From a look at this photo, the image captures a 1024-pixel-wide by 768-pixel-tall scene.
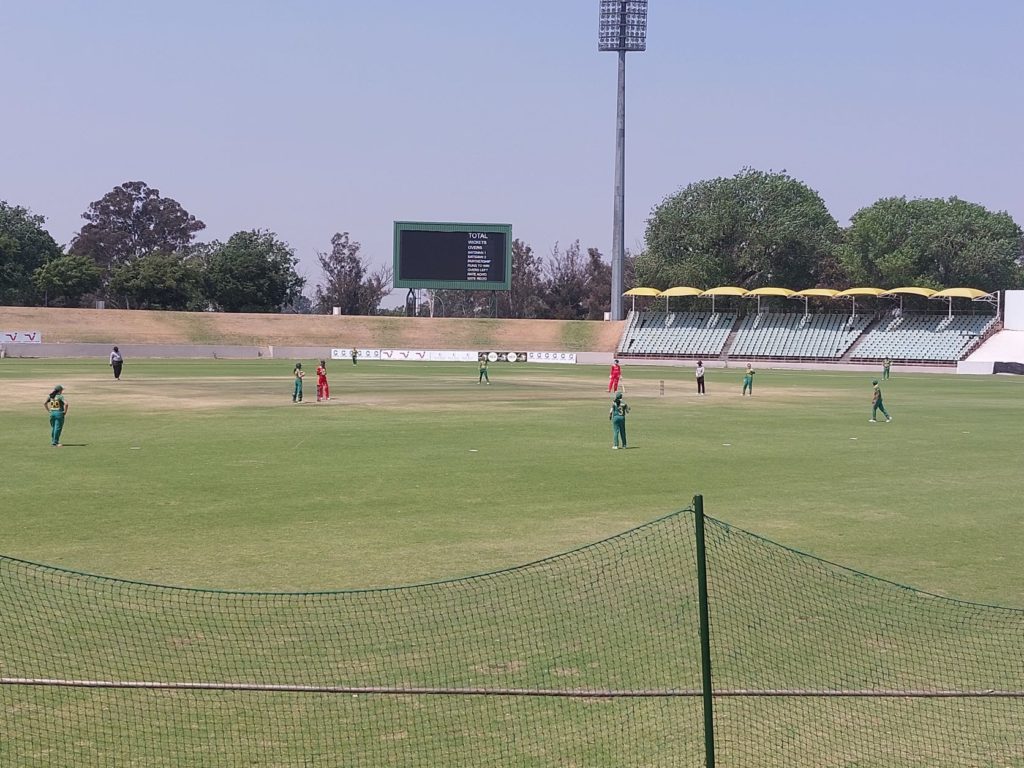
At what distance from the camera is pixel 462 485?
70.2ft

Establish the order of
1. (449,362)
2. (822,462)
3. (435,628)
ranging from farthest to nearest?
(449,362), (822,462), (435,628)

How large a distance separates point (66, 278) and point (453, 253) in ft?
141

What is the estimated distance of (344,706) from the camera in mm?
9203

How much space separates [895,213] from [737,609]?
10487 cm

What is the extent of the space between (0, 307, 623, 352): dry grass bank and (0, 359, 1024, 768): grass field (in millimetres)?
67740

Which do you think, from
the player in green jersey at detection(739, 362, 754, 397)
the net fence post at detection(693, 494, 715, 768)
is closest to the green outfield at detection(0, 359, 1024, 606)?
the player in green jersey at detection(739, 362, 754, 397)

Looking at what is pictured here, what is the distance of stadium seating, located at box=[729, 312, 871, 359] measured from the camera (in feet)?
314

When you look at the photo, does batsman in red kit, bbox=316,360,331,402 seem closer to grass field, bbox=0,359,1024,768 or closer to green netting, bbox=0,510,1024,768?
grass field, bbox=0,359,1024,768

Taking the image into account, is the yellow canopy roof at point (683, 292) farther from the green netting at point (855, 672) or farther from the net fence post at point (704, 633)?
the net fence post at point (704, 633)

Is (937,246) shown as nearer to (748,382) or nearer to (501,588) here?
(748,382)

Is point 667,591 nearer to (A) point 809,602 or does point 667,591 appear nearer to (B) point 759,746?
(A) point 809,602

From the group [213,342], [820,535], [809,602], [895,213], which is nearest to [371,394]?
[820,535]

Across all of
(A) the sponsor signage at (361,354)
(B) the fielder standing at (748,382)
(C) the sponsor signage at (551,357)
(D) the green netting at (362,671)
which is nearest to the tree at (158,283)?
(A) the sponsor signage at (361,354)

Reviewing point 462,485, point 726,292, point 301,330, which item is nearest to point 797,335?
point 726,292
